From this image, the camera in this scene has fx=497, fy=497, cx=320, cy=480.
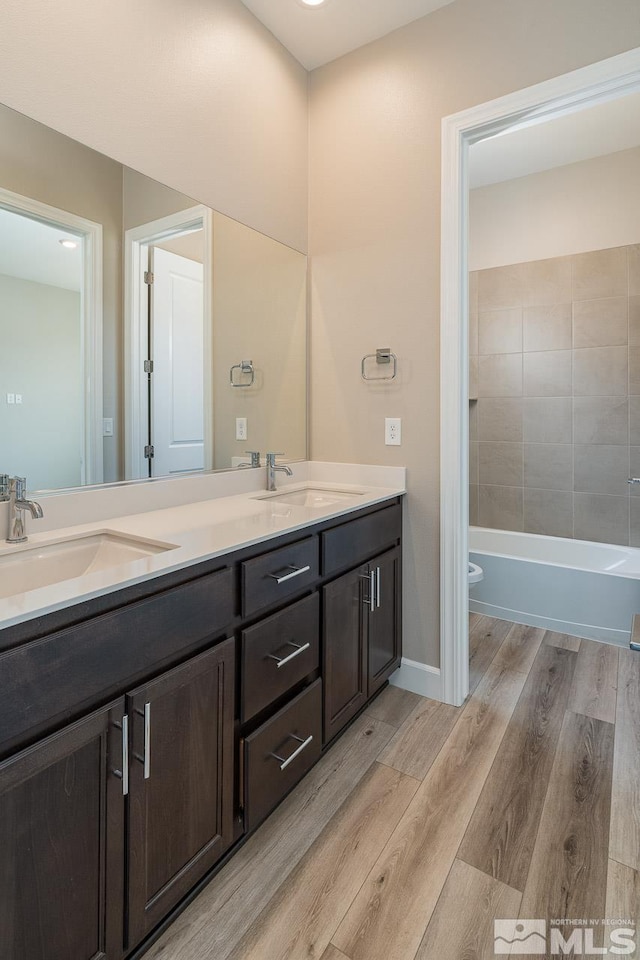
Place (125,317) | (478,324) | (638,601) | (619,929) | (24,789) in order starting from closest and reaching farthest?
(24,789) → (619,929) → (125,317) → (638,601) → (478,324)

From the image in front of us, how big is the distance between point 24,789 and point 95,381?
3.58 feet

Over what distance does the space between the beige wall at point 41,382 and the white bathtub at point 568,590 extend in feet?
7.60

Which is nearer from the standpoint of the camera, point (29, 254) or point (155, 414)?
point (29, 254)

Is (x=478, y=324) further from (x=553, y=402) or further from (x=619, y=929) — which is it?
(x=619, y=929)

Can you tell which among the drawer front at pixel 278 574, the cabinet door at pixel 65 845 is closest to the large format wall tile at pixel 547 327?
the drawer front at pixel 278 574

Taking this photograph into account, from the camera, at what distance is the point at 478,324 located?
3600 mm

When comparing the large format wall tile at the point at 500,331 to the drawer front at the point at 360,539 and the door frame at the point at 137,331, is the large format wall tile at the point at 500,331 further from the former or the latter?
the door frame at the point at 137,331

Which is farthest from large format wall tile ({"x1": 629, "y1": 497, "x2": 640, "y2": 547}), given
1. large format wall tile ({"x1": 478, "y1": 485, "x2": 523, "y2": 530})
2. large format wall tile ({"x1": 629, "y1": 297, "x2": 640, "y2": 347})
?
large format wall tile ({"x1": 629, "y1": 297, "x2": 640, "y2": 347})

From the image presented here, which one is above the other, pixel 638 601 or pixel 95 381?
pixel 95 381

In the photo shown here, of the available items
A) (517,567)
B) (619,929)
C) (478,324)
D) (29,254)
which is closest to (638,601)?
(517,567)

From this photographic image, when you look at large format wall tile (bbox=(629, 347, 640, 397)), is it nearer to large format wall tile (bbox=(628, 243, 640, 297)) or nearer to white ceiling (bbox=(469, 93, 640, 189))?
large format wall tile (bbox=(628, 243, 640, 297))

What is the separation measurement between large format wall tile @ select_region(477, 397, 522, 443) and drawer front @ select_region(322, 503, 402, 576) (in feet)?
5.86

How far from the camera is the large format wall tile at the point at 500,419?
3.47 meters

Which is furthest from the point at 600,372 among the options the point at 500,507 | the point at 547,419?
the point at 500,507
